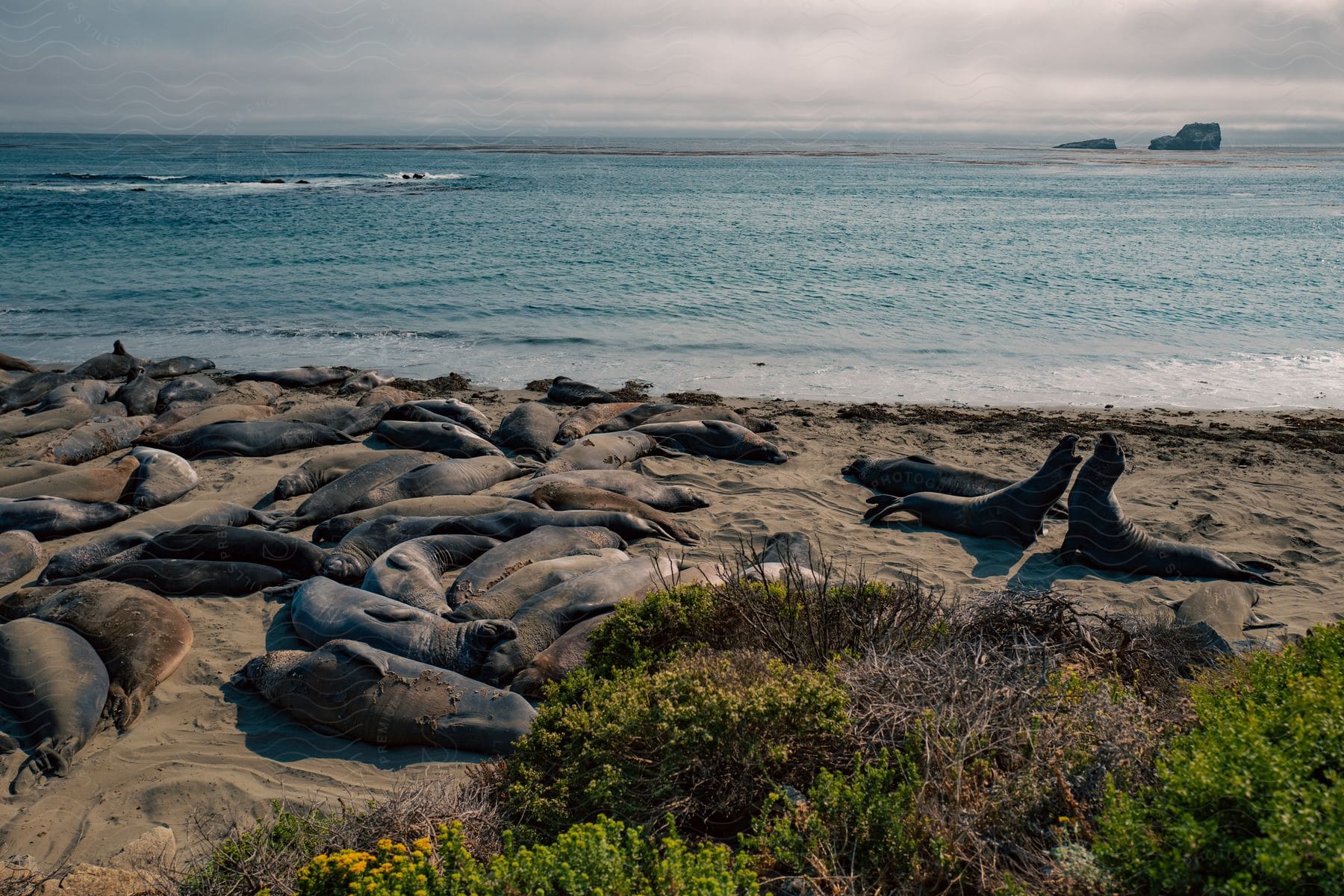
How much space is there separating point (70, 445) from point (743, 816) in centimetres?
908

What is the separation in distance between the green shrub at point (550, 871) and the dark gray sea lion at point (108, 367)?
12.7m

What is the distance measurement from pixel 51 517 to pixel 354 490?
2.40 metres

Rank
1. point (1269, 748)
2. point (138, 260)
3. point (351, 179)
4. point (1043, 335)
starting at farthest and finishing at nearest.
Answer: point (351, 179) → point (138, 260) → point (1043, 335) → point (1269, 748)

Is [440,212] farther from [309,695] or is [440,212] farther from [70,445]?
[309,695]

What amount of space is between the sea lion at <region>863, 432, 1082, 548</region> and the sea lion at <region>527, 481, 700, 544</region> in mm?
1927

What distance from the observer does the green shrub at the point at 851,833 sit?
2713 mm

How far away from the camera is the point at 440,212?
38406 millimetres

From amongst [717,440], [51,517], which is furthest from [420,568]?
[717,440]

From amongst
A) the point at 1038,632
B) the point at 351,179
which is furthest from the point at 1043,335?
the point at 351,179

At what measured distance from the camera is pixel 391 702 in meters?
4.46

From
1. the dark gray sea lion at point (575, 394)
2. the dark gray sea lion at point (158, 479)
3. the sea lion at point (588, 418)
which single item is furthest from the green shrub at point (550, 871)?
the dark gray sea lion at point (575, 394)

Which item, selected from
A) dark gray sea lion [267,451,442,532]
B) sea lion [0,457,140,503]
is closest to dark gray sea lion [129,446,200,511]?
sea lion [0,457,140,503]

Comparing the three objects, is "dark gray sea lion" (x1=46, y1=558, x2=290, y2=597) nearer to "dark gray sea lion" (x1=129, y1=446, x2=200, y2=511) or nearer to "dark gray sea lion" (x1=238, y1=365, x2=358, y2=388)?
"dark gray sea lion" (x1=129, y1=446, x2=200, y2=511)

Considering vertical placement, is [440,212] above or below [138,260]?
above
